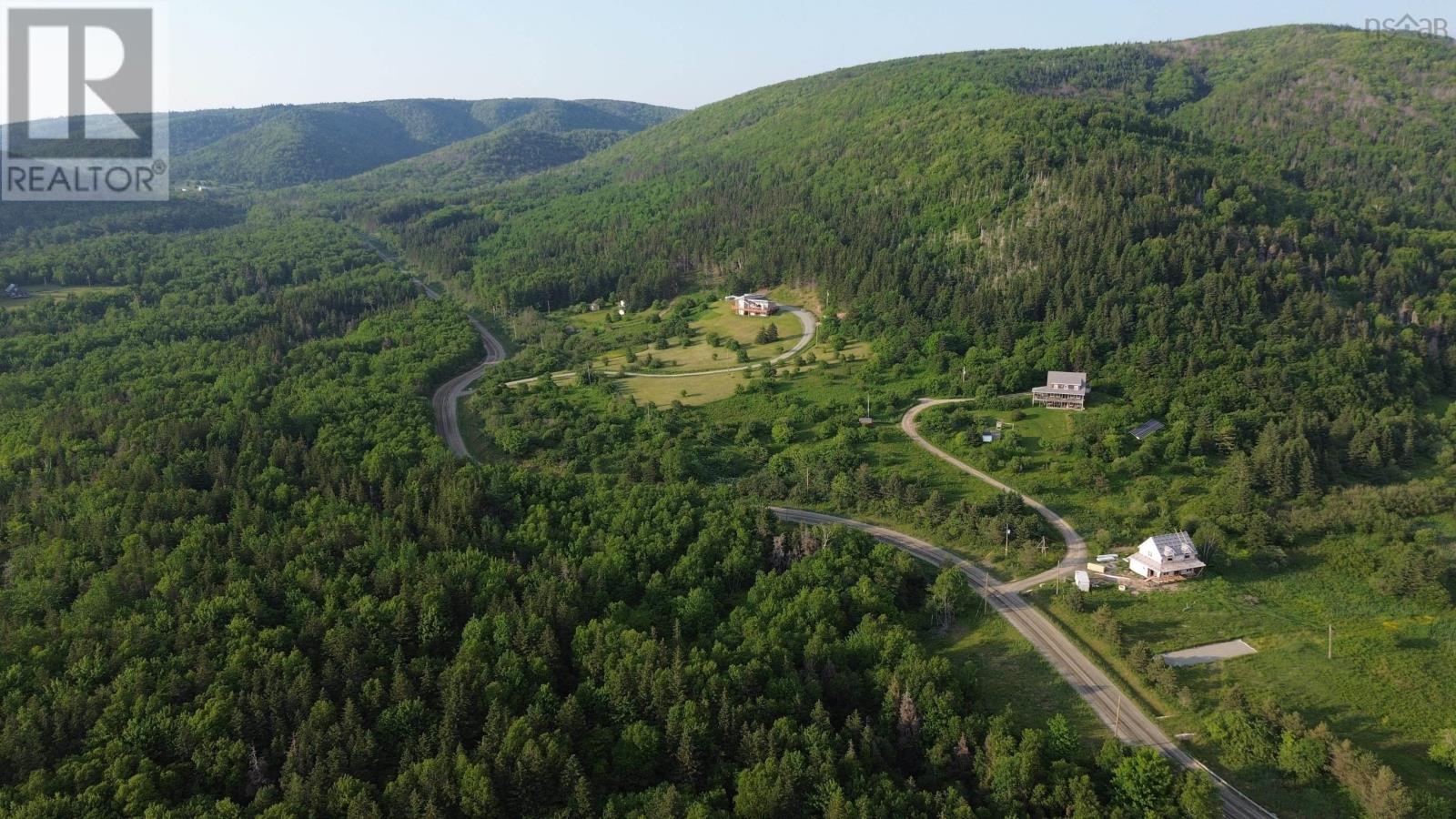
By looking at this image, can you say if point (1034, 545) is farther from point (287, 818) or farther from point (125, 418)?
point (125, 418)

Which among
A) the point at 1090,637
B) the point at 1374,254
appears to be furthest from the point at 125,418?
the point at 1374,254

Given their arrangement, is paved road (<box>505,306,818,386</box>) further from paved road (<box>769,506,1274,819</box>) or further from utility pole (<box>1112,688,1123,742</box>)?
utility pole (<box>1112,688,1123,742</box>)

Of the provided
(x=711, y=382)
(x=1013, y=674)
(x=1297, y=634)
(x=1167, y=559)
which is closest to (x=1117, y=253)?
(x=711, y=382)

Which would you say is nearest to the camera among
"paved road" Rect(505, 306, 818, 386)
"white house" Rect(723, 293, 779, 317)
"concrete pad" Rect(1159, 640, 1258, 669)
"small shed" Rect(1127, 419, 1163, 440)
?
"concrete pad" Rect(1159, 640, 1258, 669)

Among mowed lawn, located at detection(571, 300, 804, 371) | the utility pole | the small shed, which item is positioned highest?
mowed lawn, located at detection(571, 300, 804, 371)

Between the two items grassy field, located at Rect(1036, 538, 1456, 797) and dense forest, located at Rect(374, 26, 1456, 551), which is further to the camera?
dense forest, located at Rect(374, 26, 1456, 551)

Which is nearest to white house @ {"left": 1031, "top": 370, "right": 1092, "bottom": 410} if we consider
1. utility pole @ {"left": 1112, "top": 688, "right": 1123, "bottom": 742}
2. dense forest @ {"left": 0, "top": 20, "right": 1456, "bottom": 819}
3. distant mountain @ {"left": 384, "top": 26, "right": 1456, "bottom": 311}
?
dense forest @ {"left": 0, "top": 20, "right": 1456, "bottom": 819}
